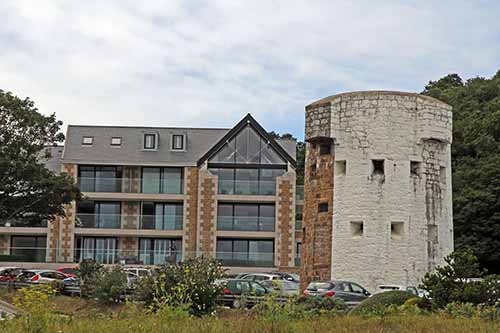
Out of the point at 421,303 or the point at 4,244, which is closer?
the point at 421,303

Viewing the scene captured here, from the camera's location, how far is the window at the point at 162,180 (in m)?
72.8

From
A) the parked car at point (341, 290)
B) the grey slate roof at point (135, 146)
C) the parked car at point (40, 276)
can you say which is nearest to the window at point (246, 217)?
the grey slate roof at point (135, 146)

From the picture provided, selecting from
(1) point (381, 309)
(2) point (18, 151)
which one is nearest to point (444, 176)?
(1) point (381, 309)

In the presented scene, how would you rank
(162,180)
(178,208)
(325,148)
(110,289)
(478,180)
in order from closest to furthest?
(110,289), (325,148), (478,180), (178,208), (162,180)

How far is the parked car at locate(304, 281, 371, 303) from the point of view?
3559cm

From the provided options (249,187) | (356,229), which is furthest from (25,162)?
(356,229)

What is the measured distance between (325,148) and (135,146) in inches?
1322

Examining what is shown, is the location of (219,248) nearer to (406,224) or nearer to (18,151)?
(18,151)

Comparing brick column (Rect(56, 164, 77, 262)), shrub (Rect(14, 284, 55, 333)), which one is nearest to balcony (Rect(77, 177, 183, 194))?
brick column (Rect(56, 164, 77, 262))

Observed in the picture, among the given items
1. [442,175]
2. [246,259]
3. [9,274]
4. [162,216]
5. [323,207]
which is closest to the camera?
[323,207]

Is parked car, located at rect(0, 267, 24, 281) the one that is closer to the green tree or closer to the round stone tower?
the green tree

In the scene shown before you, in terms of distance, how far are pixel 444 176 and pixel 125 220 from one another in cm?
3405

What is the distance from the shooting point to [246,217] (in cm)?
7169

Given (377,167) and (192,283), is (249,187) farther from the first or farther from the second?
(192,283)
